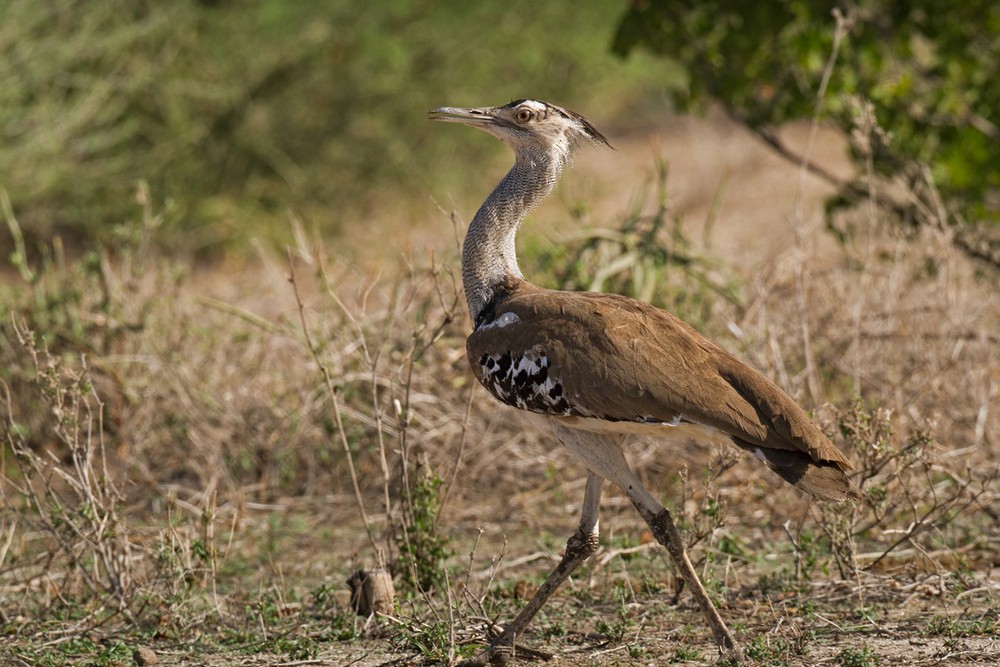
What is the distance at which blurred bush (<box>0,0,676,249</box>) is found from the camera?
9555mm

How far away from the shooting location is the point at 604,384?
376cm

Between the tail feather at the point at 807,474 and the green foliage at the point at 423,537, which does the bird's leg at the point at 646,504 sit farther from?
the green foliage at the point at 423,537

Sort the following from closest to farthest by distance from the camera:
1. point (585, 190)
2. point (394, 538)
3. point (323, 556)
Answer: point (394, 538)
point (323, 556)
point (585, 190)

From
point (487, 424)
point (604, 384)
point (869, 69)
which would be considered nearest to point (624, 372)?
point (604, 384)

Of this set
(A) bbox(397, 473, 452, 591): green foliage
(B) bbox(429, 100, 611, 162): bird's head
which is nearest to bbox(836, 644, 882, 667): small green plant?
(A) bbox(397, 473, 452, 591): green foliage

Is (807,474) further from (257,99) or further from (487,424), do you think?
(257,99)

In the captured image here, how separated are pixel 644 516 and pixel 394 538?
3.34ft

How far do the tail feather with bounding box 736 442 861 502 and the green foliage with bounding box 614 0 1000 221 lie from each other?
131 inches

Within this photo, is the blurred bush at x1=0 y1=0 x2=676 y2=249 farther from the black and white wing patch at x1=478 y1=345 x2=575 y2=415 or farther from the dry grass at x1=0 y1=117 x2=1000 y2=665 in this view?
the black and white wing patch at x1=478 y1=345 x2=575 y2=415

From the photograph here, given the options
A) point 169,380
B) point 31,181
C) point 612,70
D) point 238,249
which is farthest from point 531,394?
point 612,70

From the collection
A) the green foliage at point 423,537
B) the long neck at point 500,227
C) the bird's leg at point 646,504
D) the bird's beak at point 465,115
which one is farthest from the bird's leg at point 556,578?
the bird's beak at point 465,115

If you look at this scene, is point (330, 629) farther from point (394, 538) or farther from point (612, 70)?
point (612, 70)

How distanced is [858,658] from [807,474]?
565 millimetres

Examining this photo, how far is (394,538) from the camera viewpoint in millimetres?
4535
